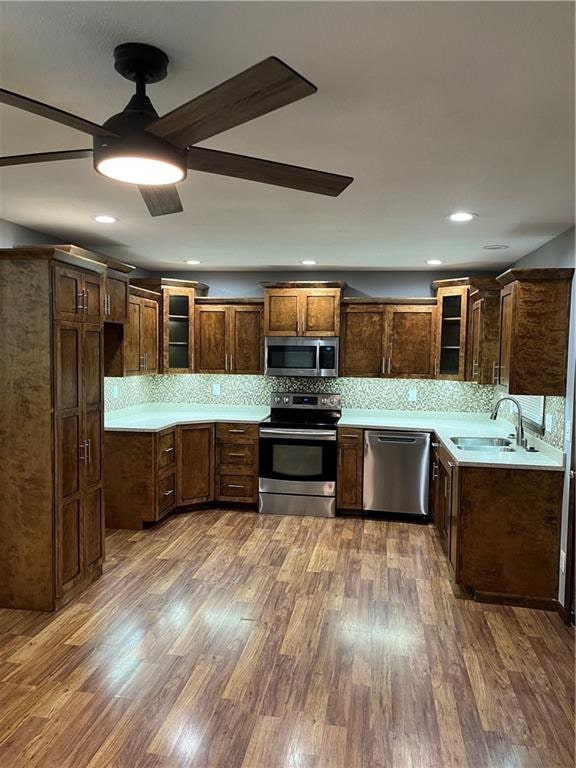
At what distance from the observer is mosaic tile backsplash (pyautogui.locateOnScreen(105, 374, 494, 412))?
18.7 ft

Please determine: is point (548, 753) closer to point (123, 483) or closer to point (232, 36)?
point (232, 36)

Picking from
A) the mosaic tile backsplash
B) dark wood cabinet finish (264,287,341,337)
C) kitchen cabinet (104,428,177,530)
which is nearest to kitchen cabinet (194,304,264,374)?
dark wood cabinet finish (264,287,341,337)

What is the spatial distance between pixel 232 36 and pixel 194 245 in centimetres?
313

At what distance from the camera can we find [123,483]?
190 inches

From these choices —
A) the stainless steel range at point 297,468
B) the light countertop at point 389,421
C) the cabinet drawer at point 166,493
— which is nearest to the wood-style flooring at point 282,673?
the cabinet drawer at point 166,493

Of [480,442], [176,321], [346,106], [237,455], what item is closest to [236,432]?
[237,455]

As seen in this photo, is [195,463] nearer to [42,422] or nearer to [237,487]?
[237,487]

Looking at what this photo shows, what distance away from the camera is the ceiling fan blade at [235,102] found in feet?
3.89

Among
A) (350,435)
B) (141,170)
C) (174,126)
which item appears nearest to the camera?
(174,126)

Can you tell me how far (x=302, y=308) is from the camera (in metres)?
5.59

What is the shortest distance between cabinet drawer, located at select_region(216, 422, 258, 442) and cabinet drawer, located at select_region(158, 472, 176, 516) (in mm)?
615

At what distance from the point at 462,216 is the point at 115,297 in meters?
2.66

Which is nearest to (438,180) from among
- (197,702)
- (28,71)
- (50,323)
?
(28,71)

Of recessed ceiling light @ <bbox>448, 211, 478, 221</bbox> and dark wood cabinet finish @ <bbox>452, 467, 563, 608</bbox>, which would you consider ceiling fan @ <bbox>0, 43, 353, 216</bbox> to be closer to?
recessed ceiling light @ <bbox>448, 211, 478, 221</bbox>
